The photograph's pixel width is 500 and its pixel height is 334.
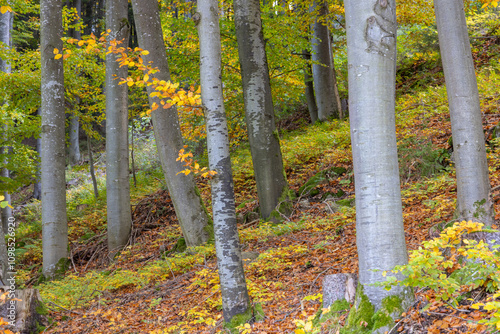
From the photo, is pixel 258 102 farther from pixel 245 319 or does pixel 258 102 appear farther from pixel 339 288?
pixel 339 288

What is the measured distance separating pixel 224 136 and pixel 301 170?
20.7 ft

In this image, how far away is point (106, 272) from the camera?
7.38 meters

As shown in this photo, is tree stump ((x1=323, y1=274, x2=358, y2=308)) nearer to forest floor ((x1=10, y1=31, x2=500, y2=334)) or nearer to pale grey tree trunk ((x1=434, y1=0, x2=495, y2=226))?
forest floor ((x1=10, y1=31, x2=500, y2=334))

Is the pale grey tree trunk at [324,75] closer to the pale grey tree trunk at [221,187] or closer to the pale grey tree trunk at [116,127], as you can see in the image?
the pale grey tree trunk at [116,127]

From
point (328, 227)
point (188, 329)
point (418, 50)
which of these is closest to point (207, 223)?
point (328, 227)

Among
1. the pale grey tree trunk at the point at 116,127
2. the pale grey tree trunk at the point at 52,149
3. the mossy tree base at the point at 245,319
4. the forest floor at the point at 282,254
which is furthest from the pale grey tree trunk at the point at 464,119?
the pale grey tree trunk at the point at 52,149

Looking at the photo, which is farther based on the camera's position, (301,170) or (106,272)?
(301,170)

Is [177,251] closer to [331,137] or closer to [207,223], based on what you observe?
[207,223]

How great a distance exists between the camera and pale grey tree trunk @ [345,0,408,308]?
2.63 meters

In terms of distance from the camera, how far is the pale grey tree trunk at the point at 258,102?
7242 millimetres

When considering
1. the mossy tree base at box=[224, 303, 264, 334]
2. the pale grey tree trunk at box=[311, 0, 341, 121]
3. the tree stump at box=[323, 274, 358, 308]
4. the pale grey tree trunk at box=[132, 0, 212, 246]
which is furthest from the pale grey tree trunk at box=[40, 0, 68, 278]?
the pale grey tree trunk at box=[311, 0, 341, 121]

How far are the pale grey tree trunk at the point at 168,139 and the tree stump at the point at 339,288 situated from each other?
389 centimetres

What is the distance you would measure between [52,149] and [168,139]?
260 centimetres

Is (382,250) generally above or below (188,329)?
above
